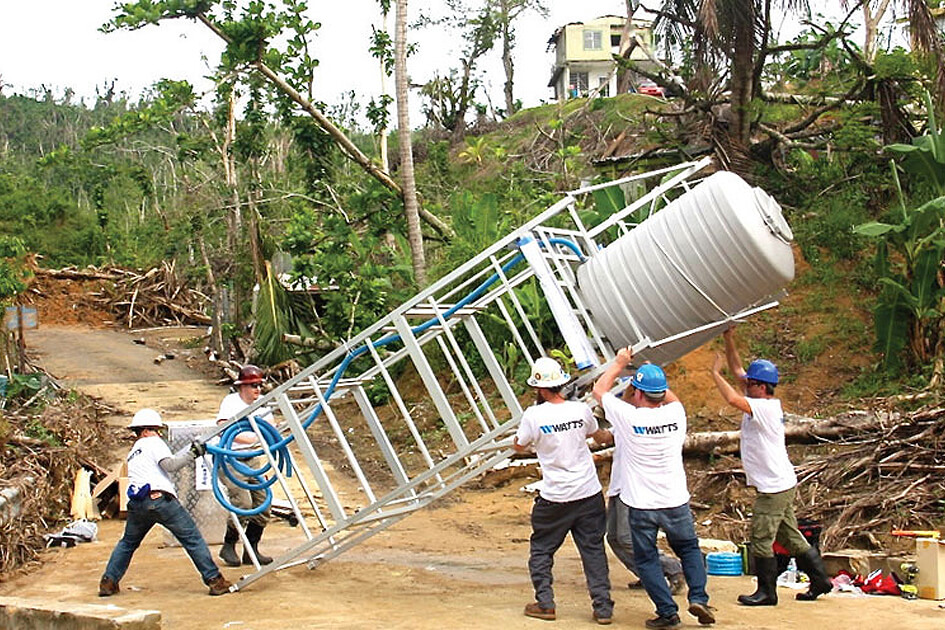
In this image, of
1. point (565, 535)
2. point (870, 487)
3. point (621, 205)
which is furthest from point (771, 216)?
point (621, 205)

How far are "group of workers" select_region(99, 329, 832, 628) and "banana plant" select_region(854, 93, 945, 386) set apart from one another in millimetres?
5162

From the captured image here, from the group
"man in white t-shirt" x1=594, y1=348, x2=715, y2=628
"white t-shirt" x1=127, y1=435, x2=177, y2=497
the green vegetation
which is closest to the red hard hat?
"white t-shirt" x1=127, y1=435, x2=177, y2=497

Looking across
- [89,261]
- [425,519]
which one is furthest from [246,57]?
[89,261]

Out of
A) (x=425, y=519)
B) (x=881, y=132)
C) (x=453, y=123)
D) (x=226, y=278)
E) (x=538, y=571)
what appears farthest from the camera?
(x=453, y=123)

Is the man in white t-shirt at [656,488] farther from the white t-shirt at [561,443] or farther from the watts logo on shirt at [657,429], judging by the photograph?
the white t-shirt at [561,443]

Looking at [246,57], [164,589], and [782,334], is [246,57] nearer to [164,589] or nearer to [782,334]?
[782,334]

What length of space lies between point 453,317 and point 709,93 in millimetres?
10687

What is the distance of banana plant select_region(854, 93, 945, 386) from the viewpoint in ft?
38.8

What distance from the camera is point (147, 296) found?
3203cm

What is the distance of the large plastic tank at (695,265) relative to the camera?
654cm

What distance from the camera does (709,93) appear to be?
57.2 ft

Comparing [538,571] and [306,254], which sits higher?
[306,254]

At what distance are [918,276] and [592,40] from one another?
43288mm

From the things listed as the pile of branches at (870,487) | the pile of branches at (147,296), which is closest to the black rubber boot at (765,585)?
the pile of branches at (870,487)
